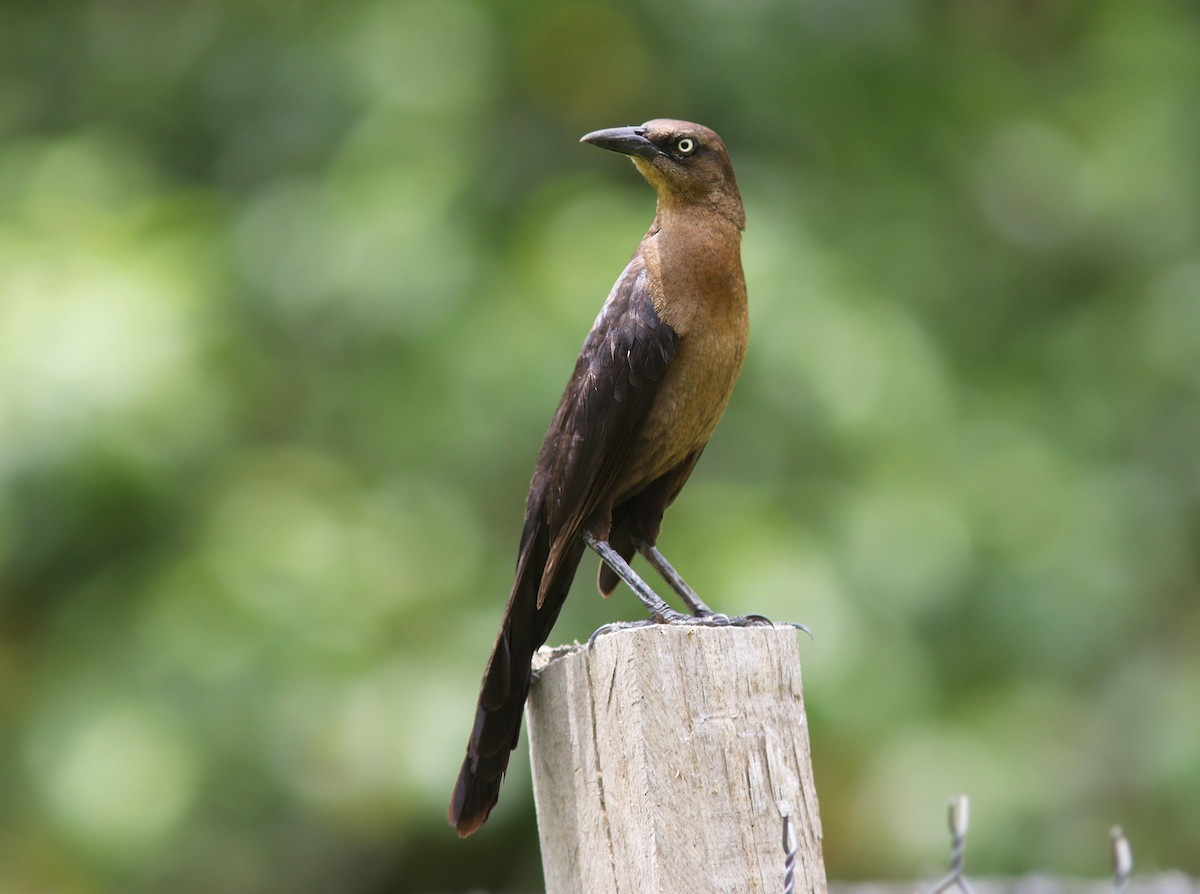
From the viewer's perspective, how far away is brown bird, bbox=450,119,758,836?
2.68 m

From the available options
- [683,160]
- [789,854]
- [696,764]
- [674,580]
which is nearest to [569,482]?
[674,580]

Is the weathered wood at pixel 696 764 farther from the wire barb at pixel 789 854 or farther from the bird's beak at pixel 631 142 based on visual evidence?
the bird's beak at pixel 631 142

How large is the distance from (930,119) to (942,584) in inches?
98.4

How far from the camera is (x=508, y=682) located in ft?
8.38

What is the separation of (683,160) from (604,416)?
59cm

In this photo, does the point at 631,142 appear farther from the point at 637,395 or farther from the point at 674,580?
the point at 674,580

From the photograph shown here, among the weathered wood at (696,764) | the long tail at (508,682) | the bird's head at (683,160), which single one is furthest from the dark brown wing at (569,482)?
the weathered wood at (696,764)

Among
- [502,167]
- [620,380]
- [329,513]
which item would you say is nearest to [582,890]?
[620,380]

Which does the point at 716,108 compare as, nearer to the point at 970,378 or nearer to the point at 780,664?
the point at 970,378

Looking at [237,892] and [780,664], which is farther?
[237,892]

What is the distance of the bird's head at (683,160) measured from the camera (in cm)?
290

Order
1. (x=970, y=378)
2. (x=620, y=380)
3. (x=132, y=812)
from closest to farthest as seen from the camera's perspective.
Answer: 1. (x=620, y=380)
2. (x=132, y=812)
3. (x=970, y=378)

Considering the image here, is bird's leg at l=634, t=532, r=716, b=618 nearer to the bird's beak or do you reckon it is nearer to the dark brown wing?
the dark brown wing

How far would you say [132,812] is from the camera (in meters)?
4.12
